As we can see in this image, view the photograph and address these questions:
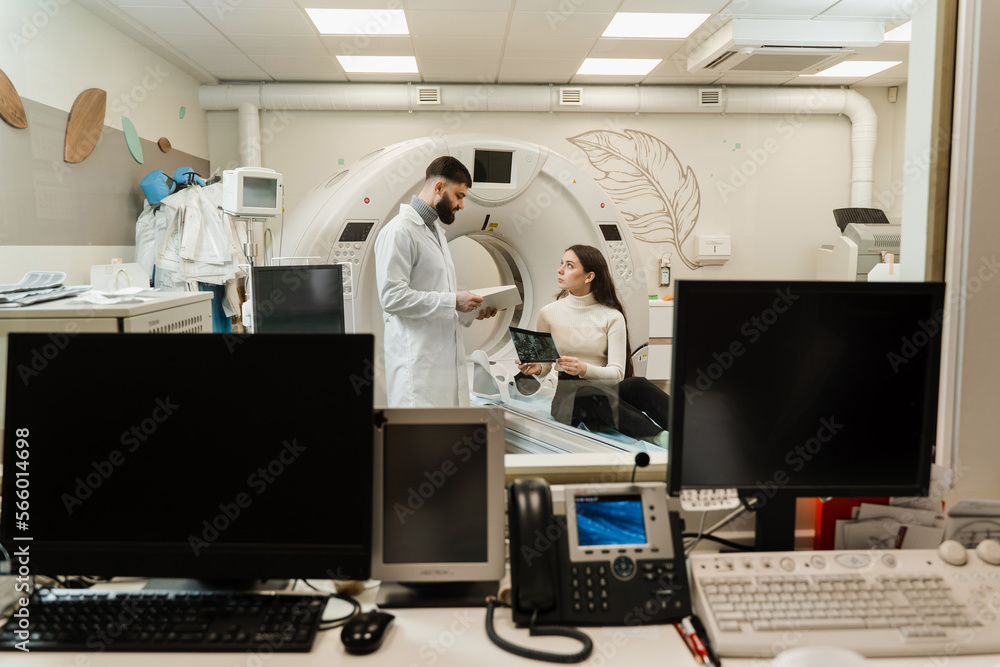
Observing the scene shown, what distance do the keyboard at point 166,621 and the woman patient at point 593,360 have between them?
1.33 meters

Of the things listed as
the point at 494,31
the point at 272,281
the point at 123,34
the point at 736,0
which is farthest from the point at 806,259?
the point at 123,34

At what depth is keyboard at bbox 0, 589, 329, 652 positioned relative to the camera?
0.83m

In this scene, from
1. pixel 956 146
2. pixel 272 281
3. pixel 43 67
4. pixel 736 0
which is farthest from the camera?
pixel 736 0

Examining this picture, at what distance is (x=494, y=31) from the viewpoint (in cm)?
384

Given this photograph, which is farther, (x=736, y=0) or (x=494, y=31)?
(x=494, y=31)

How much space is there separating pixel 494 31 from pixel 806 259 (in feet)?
11.0

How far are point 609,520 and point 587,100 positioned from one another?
179 inches

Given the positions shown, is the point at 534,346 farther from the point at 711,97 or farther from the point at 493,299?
the point at 711,97

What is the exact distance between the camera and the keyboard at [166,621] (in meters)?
0.83

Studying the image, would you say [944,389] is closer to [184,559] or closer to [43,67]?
[184,559]

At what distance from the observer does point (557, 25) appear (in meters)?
3.77

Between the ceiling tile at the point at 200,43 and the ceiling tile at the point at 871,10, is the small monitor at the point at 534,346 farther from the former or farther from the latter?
the ceiling tile at the point at 200,43

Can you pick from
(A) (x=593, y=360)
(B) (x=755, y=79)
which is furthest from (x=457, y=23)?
(B) (x=755, y=79)

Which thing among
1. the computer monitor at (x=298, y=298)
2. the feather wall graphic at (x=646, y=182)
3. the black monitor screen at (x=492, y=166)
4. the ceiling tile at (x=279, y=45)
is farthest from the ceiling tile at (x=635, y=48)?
the computer monitor at (x=298, y=298)
